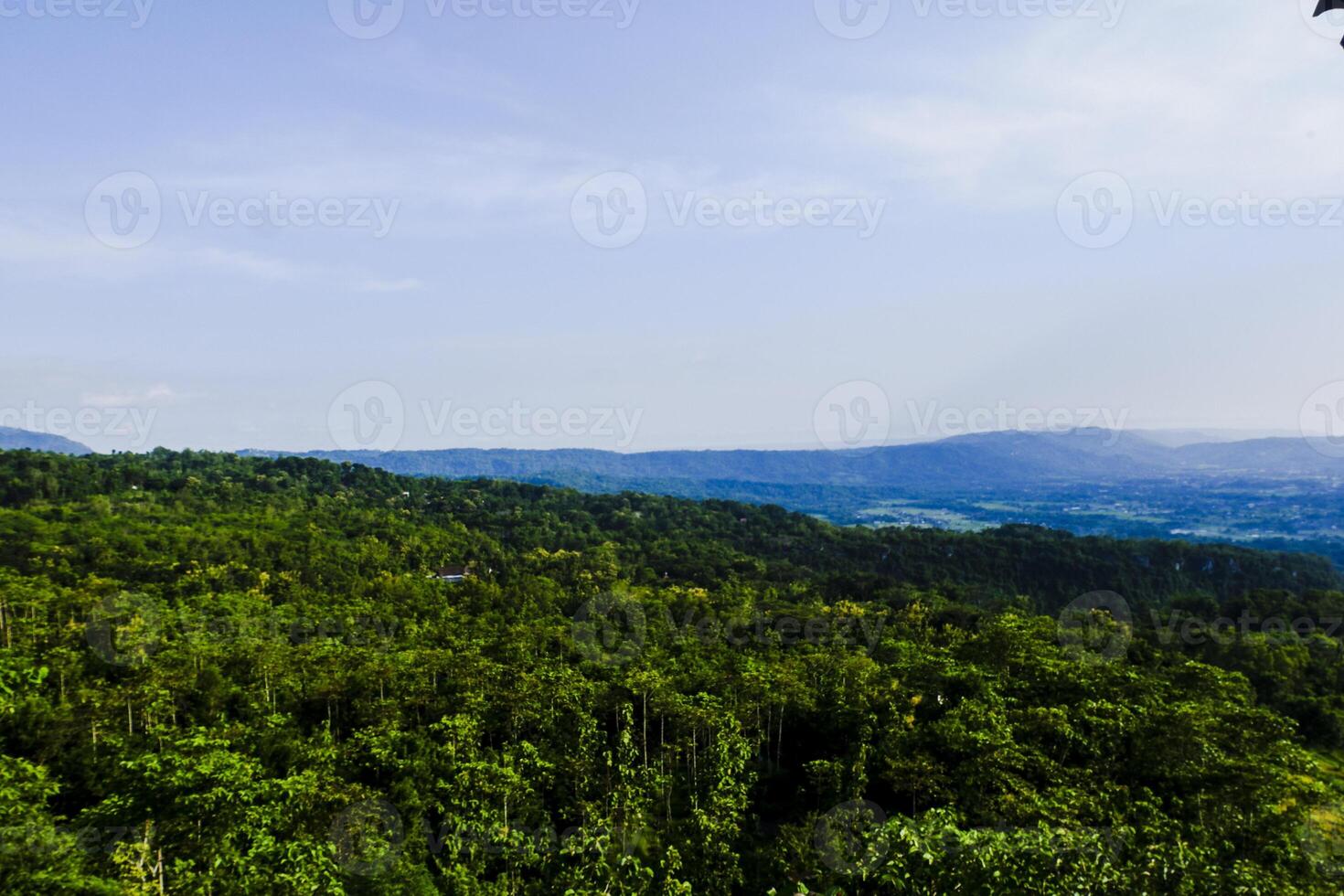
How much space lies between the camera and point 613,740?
23.8 metres

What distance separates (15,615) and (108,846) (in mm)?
27963

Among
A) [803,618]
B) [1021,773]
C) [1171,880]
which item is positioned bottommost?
[803,618]

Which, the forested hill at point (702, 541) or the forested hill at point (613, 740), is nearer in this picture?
the forested hill at point (613, 740)

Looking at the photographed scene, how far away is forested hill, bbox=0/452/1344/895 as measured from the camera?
1258cm

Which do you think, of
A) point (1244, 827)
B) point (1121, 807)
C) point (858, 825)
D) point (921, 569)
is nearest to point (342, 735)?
point (858, 825)

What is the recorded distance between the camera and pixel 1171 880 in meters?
10.1

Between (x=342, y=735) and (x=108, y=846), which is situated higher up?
(x=108, y=846)

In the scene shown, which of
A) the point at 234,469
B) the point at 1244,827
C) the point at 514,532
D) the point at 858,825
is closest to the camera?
the point at 1244,827

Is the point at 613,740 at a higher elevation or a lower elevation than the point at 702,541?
higher

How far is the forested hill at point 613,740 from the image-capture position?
12.6 metres

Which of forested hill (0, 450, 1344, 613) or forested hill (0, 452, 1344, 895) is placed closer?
forested hill (0, 452, 1344, 895)

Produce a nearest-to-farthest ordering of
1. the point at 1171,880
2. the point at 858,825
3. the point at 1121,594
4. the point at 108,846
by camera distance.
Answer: the point at 1171,880
the point at 108,846
the point at 858,825
the point at 1121,594

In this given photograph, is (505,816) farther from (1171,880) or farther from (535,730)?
(1171,880)

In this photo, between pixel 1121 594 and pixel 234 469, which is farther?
pixel 234 469
